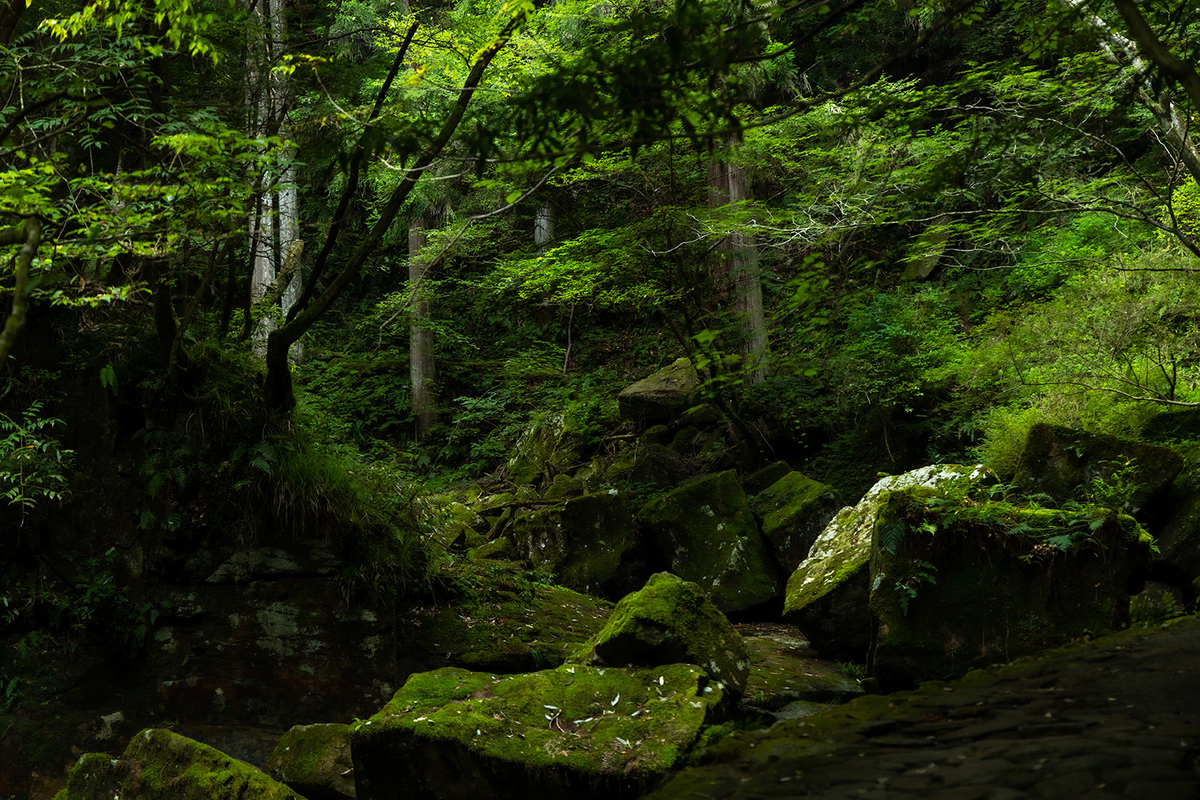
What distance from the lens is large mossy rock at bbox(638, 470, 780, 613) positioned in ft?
30.5

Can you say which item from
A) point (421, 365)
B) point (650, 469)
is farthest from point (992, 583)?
point (421, 365)

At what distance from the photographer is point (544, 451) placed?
46.6ft

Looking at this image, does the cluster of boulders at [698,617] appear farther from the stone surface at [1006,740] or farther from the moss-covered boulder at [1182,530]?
the stone surface at [1006,740]

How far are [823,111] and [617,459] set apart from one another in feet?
20.9

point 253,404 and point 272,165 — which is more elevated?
point 272,165

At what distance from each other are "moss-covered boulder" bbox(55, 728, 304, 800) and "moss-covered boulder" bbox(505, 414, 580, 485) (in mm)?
9007

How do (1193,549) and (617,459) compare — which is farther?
(617,459)

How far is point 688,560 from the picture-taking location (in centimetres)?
966

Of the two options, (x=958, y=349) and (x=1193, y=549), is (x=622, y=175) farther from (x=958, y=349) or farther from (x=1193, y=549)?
(x=1193, y=549)

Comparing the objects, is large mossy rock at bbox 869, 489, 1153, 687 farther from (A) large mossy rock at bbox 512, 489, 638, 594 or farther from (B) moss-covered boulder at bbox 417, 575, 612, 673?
(A) large mossy rock at bbox 512, 489, 638, 594

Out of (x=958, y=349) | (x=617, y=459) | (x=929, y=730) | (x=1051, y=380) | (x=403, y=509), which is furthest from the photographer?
(x=617, y=459)

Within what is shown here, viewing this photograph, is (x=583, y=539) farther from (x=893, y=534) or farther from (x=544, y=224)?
(x=544, y=224)

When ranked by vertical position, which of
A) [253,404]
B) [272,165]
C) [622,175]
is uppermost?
[622,175]

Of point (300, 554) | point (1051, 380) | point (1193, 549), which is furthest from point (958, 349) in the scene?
point (300, 554)
